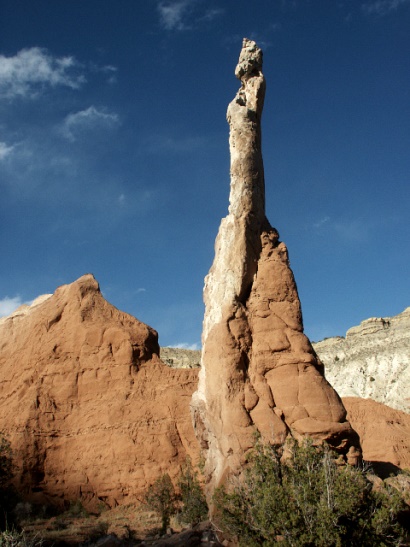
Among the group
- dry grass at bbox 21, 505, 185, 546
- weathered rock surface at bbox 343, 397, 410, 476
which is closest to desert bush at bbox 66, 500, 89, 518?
dry grass at bbox 21, 505, 185, 546

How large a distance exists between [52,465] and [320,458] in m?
14.9

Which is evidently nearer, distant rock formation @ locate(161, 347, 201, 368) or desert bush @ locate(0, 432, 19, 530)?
desert bush @ locate(0, 432, 19, 530)

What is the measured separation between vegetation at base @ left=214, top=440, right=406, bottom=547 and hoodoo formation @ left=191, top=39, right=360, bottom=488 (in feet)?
6.53

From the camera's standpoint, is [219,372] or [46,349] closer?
[219,372]

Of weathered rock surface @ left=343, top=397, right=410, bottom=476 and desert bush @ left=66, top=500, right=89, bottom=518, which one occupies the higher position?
weathered rock surface @ left=343, top=397, right=410, bottom=476

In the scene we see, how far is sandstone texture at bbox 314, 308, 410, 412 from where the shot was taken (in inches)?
1806

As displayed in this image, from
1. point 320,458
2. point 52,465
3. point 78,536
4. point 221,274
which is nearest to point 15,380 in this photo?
point 52,465

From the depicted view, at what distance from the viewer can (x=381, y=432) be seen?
30266 millimetres

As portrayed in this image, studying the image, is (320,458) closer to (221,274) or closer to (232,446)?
(232,446)

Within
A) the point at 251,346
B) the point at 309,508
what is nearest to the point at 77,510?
the point at 251,346

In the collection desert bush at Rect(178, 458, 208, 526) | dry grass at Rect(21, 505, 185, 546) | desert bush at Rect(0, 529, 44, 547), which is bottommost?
dry grass at Rect(21, 505, 185, 546)

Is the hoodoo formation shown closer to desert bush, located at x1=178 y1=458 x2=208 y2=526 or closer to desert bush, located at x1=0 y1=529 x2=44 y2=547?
desert bush, located at x1=178 y1=458 x2=208 y2=526

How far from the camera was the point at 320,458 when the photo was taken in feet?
45.8

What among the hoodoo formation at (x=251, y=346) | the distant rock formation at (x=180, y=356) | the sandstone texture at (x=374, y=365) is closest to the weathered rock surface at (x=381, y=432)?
the sandstone texture at (x=374, y=365)
